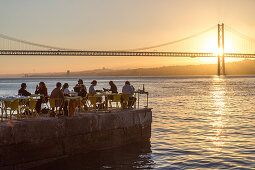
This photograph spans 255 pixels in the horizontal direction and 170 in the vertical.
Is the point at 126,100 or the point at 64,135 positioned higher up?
the point at 126,100

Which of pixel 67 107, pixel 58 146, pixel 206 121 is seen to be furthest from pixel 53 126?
pixel 206 121

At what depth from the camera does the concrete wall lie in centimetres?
854

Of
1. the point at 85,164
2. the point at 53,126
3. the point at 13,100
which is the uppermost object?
the point at 13,100

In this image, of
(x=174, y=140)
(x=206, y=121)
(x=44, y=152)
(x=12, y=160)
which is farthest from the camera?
(x=206, y=121)

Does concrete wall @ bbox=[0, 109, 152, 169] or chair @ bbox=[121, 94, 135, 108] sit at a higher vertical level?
chair @ bbox=[121, 94, 135, 108]

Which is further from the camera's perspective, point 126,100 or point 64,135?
point 126,100

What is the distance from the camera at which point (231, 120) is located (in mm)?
18109

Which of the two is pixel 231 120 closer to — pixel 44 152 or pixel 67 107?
pixel 67 107

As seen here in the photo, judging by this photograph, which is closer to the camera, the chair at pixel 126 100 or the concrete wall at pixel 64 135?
the concrete wall at pixel 64 135

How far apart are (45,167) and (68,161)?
0.73 metres

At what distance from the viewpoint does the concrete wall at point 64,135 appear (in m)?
8.54

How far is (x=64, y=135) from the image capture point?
9633mm

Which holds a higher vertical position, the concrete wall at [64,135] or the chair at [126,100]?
the chair at [126,100]

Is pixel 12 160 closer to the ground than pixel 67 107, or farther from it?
closer to the ground
